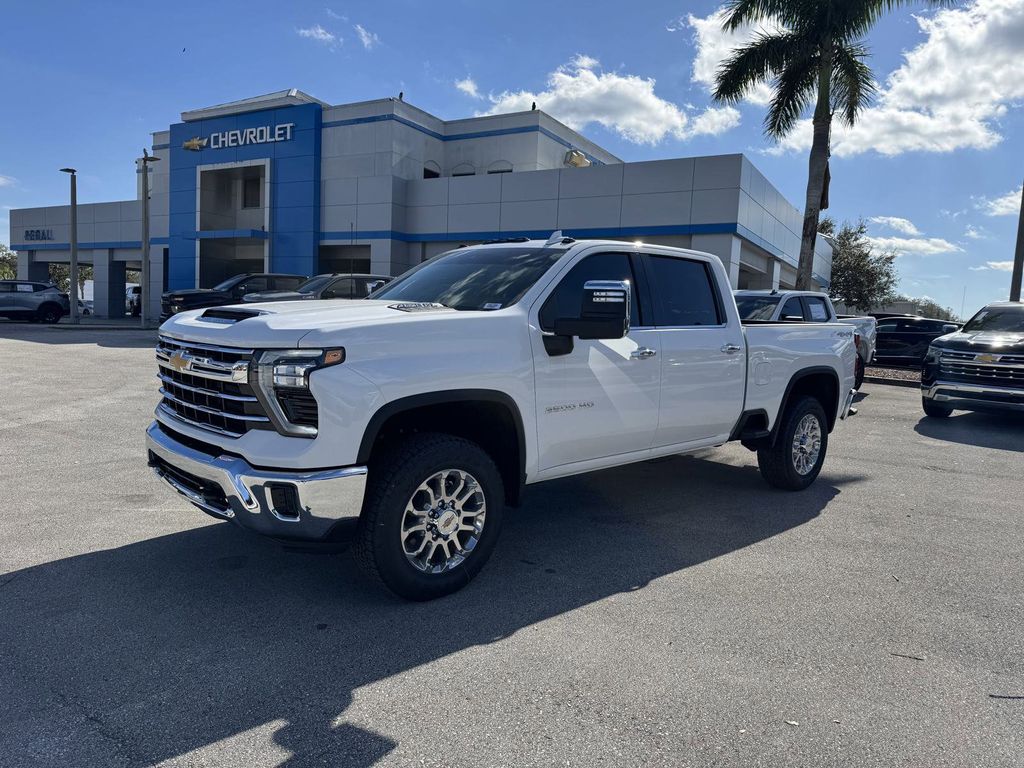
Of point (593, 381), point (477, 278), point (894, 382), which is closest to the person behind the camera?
point (593, 381)

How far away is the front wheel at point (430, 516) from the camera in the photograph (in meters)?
3.58

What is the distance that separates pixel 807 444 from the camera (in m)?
6.52

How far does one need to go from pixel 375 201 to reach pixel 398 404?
25.2 metres

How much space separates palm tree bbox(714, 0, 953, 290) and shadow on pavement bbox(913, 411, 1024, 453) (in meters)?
7.04

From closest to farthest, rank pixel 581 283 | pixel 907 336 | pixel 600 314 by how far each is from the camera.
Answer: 1. pixel 600 314
2. pixel 581 283
3. pixel 907 336

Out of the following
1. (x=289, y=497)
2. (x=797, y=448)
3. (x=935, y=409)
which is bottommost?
(x=935, y=409)

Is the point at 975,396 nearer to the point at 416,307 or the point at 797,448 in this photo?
the point at 797,448

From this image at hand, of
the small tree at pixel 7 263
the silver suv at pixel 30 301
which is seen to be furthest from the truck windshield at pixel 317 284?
the small tree at pixel 7 263

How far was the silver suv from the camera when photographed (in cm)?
2627

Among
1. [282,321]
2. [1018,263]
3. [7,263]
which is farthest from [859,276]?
[7,263]

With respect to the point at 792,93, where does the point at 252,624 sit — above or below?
below

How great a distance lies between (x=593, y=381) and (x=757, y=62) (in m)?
17.3

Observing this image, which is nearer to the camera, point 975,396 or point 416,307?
point 416,307

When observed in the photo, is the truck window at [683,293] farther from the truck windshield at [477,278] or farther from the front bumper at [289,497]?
the front bumper at [289,497]
